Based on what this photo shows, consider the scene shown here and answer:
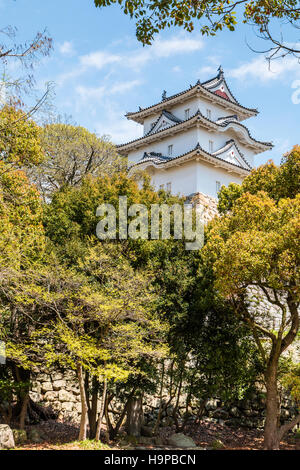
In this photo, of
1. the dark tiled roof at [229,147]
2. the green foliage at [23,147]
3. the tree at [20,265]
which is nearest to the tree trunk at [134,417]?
the tree at [20,265]

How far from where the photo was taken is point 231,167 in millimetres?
22422

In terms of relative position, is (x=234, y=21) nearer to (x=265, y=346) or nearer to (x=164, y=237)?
(x=164, y=237)

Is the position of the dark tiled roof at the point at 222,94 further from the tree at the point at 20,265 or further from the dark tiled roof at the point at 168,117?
the tree at the point at 20,265

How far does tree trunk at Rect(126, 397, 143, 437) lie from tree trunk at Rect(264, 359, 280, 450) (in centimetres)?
322

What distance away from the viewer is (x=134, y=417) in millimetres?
10445

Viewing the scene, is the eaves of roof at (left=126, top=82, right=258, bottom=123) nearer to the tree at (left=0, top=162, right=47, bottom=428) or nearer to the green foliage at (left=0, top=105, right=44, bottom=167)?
the green foliage at (left=0, top=105, right=44, bottom=167)

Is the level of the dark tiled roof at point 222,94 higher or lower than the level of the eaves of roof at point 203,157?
higher

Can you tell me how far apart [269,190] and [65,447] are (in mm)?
7927

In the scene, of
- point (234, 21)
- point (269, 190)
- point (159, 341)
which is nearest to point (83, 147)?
point (269, 190)

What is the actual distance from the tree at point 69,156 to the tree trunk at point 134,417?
1053 cm

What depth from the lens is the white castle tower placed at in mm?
21766

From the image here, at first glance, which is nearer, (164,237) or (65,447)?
(65,447)

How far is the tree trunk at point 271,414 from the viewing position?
30.5 ft

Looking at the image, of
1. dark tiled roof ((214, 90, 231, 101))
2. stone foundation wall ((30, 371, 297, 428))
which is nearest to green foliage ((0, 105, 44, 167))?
stone foundation wall ((30, 371, 297, 428))
